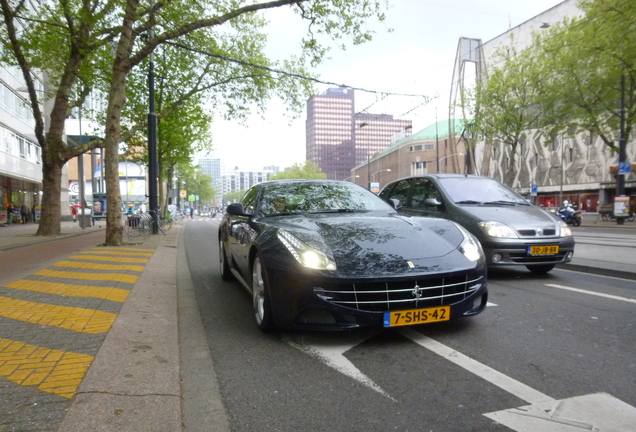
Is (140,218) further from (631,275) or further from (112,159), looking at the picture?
(631,275)

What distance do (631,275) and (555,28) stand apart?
26186mm

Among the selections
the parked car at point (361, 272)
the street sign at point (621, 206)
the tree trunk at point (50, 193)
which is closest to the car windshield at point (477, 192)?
the parked car at point (361, 272)

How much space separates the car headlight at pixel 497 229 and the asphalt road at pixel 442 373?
1529 mm

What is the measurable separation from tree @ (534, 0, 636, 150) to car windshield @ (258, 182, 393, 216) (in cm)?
1704

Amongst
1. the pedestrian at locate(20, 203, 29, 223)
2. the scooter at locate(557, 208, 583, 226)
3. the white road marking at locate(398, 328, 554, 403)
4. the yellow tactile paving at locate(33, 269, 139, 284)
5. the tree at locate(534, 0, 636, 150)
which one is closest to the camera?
the white road marking at locate(398, 328, 554, 403)

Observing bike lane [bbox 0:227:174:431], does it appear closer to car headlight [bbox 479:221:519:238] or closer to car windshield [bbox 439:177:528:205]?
car headlight [bbox 479:221:519:238]

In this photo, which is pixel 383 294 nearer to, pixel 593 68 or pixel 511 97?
pixel 593 68

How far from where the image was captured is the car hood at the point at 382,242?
318cm

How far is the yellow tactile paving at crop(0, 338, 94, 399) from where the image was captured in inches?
97.1

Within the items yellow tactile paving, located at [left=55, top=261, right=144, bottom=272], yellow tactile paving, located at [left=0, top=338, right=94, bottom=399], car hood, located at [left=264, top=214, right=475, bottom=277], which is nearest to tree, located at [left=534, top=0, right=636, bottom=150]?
car hood, located at [left=264, top=214, right=475, bottom=277]

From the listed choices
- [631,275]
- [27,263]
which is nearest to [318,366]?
[631,275]

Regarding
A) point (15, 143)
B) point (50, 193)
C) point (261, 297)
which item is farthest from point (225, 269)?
point (15, 143)

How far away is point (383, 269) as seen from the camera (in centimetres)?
312

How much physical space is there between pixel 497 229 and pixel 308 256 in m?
3.58
